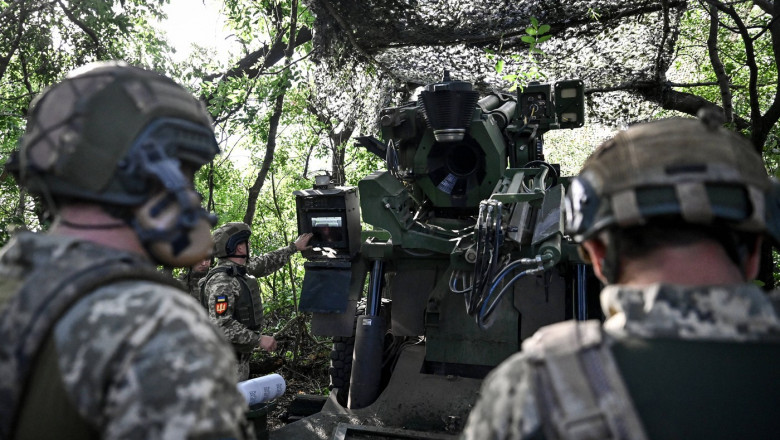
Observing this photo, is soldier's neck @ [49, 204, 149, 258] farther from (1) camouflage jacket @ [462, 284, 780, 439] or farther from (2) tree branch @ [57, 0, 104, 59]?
(2) tree branch @ [57, 0, 104, 59]

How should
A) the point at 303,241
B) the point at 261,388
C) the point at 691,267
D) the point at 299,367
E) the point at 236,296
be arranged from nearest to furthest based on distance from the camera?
the point at 691,267, the point at 261,388, the point at 236,296, the point at 303,241, the point at 299,367

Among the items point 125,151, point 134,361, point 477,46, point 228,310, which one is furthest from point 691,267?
point 477,46

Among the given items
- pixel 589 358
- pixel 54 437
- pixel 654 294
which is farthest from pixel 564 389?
pixel 54 437

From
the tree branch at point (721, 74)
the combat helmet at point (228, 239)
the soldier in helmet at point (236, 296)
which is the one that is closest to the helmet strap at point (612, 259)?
the soldier in helmet at point (236, 296)

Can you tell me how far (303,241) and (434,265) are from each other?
121 centimetres

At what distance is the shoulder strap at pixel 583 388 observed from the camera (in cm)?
136

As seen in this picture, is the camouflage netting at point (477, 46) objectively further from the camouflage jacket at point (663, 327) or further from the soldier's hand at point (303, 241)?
the camouflage jacket at point (663, 327)

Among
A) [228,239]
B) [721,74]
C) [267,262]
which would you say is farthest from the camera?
[267,262]

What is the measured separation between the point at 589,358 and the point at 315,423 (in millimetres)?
4221

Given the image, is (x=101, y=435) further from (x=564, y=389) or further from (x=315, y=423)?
(x=315, y=423)

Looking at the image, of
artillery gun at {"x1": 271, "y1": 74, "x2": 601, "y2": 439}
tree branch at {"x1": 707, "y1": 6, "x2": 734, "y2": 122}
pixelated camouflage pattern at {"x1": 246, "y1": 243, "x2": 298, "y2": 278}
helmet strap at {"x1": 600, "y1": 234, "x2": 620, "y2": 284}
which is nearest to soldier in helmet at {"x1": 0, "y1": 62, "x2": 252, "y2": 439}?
helmet strap at {"x1": 600, "y1": 234, "x2": 620, "y2": 284}

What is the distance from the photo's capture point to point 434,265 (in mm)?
6141

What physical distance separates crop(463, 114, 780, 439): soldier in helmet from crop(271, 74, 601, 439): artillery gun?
3077mm

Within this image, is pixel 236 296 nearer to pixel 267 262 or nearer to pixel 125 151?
pixel 267 262
